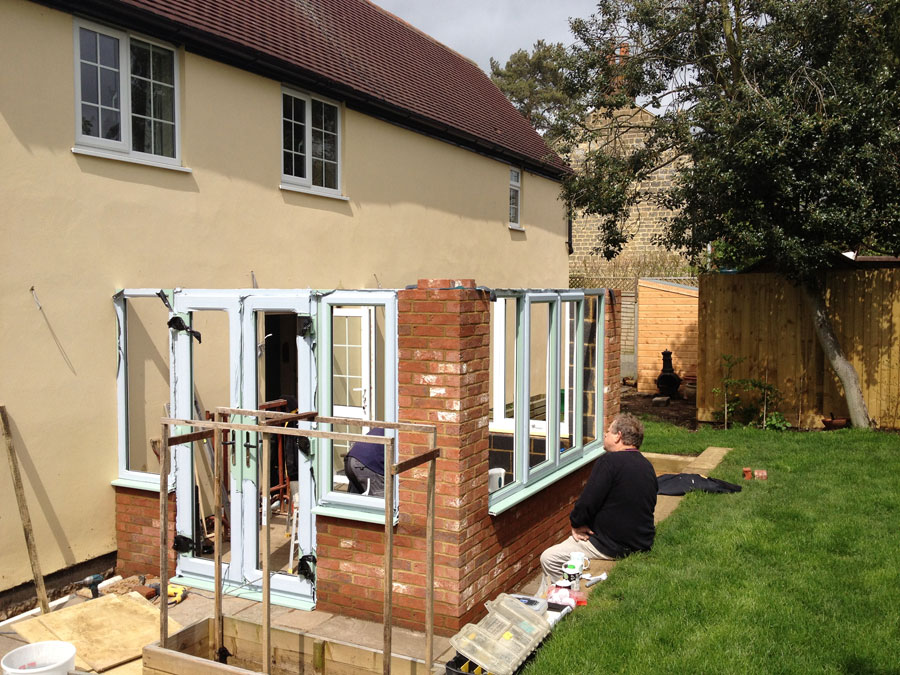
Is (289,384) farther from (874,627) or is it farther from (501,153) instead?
(874,627)

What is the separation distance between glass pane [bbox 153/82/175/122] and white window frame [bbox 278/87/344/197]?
1.61m

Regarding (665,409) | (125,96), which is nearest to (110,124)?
(125,96)

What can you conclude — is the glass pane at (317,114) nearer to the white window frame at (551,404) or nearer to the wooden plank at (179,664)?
the white window frame at (551,404)

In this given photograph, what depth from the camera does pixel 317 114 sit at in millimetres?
10211

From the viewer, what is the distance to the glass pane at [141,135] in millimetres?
7602

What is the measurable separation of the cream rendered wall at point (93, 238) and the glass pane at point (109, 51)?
392mm

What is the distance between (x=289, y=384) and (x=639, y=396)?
942 centimetres

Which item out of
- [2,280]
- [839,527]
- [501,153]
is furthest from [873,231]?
[2,280]

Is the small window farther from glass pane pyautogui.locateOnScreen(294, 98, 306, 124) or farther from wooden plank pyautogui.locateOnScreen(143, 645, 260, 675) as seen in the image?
wooden plank pyautogui.locateOnScreen(143, 645, 260, 675)

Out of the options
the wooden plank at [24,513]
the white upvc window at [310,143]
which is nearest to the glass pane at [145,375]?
the wooden plank at [24,513]

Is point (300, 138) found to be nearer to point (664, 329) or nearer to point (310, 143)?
point (310, 143)

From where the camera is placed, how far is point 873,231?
11.1 m

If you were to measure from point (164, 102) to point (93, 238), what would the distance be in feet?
5.94

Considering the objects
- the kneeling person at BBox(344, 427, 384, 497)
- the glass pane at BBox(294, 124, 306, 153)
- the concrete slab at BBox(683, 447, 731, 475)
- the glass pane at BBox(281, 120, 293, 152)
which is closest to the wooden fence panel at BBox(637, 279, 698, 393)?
the concrete slab at BBox(683, 447, 731, 475)
